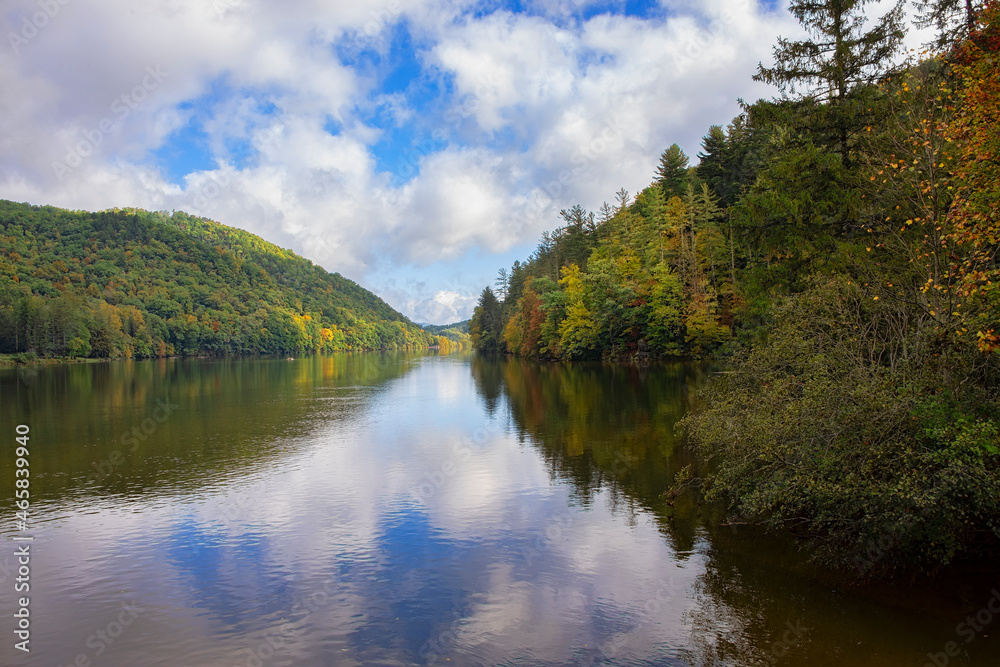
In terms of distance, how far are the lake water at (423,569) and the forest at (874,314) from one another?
1.26 meters

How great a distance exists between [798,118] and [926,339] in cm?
1341

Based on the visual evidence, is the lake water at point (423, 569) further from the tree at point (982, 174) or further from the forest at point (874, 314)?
the tree at point (982, 174)

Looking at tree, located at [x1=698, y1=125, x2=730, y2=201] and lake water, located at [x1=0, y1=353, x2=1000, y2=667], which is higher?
tree, located at [x1=698, y1=125, x2=730, y2=201]

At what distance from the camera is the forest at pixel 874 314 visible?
798 cm

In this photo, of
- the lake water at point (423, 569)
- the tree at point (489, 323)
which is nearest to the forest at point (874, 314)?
the lake water at point (423, 569)

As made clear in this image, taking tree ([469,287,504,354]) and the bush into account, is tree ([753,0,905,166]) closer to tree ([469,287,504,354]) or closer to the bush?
the bush

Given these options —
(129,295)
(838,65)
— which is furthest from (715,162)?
(129,295)

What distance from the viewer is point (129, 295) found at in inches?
5207

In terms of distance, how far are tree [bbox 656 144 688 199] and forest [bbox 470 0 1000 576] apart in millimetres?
46935

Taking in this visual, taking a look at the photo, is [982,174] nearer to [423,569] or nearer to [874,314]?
[874,314]

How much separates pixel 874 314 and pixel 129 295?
153m

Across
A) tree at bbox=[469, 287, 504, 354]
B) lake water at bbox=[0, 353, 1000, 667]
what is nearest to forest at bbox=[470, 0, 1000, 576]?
lake water at bbox=[0, 353, 1000, 667]

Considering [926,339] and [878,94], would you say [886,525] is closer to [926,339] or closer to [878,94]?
[926,339]

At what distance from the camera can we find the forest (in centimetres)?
798
